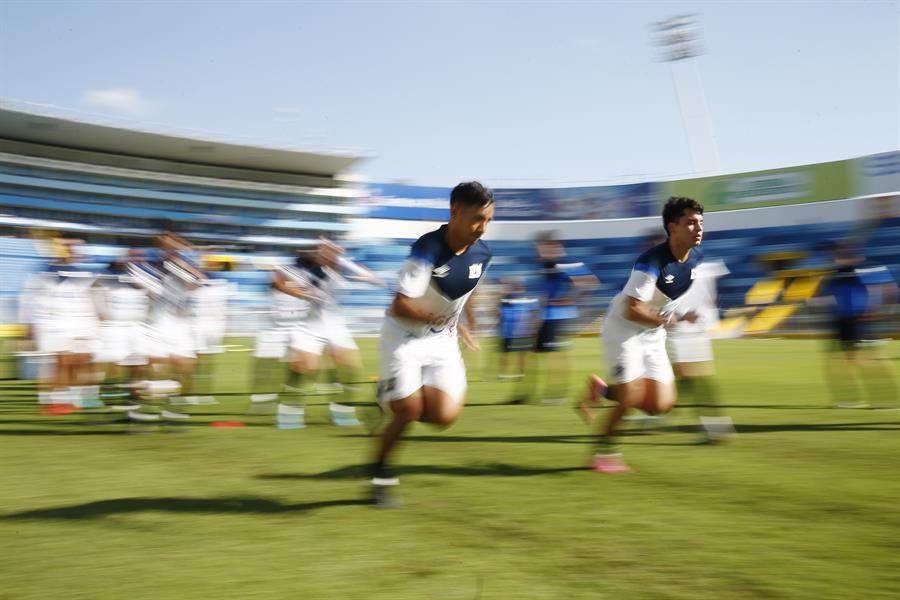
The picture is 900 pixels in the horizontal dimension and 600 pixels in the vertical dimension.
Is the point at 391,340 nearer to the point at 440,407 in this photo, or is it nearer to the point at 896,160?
the point at 440,407

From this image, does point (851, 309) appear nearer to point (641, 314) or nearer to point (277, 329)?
point (641, 314)

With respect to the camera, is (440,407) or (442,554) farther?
(440,407)

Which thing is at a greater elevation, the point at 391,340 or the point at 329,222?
the point at 329,222

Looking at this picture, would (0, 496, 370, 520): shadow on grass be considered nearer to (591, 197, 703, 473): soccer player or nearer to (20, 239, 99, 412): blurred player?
(591, 197, 703, 473): soccer player

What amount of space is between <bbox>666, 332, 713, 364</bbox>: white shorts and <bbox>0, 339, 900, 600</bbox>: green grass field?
815 mm

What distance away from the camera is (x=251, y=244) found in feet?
181

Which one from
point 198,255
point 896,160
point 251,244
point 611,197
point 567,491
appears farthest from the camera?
point 251,244

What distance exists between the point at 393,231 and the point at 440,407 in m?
52.8

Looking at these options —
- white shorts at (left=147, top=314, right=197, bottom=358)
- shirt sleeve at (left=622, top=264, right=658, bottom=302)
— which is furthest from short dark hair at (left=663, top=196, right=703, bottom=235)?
white shorts at (left=147, top=314, right=197, bottom=358)

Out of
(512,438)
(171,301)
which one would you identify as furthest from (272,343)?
(512,438)

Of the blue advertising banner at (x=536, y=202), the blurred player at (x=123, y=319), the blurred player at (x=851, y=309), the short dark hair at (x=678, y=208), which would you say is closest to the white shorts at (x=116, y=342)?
the blurred player at (x=123, y=319)

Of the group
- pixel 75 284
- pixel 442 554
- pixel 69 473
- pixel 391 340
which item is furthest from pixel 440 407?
pixel 75 284

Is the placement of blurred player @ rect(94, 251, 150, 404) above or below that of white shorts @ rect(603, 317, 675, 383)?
above

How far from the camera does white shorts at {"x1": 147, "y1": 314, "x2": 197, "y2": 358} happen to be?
9.16 m
